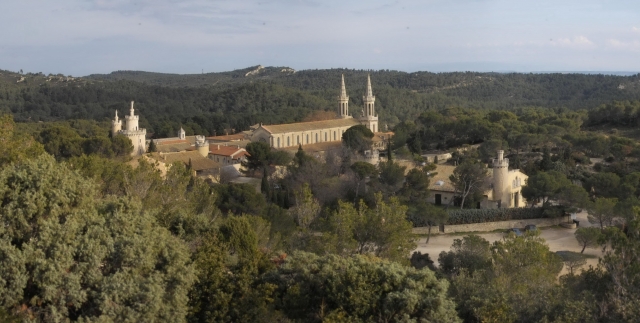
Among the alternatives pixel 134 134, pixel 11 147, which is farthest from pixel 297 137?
pixel 11 147

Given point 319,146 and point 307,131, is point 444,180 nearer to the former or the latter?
point 319,146

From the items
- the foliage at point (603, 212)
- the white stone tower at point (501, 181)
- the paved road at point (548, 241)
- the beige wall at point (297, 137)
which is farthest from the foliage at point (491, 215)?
the beige wall at point (297, 137)

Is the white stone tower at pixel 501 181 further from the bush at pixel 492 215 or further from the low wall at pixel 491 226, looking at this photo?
the low wall at pixel 491 226

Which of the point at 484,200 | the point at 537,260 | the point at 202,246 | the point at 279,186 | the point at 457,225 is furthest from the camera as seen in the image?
the point at 279,186

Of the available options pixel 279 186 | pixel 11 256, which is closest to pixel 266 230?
pixel 11 256

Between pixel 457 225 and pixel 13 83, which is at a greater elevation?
pixel 13 83

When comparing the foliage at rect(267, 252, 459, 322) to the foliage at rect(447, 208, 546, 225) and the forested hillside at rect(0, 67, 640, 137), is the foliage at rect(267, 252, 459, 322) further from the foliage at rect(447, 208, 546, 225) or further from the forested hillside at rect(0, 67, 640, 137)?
the forested hillside at rect(0, 67, 640, 137)

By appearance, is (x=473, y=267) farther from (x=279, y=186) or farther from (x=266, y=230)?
(x=279, y=186)
